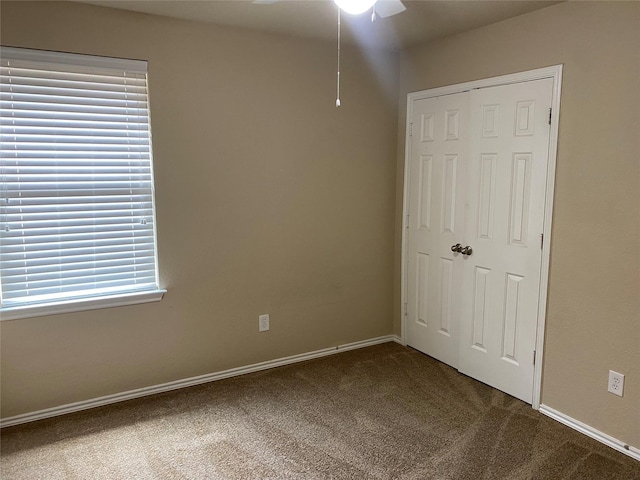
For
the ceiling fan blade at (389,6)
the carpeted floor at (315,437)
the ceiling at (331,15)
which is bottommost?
the carpeted floor at (315,437)

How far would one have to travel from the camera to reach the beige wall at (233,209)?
2744 mm

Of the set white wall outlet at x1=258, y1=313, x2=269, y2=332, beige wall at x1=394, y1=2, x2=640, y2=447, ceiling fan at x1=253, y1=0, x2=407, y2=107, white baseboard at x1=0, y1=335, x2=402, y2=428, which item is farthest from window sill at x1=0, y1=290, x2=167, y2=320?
beige wall at x1=394, y1=2, x2=640, y2=447

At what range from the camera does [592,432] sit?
2.59 metres

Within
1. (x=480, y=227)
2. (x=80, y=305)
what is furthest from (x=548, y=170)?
(x=80, y=305)

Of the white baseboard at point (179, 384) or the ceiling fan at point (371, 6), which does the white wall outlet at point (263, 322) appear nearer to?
the white baseboard at point (179, 384)

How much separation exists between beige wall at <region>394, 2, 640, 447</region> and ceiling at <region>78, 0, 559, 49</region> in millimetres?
253

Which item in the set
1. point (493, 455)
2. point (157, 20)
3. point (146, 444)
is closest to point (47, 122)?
point (157, 20)

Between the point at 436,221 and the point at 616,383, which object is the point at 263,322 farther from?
the point at 616,383

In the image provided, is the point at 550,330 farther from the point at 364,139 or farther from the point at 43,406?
the point at 43,406

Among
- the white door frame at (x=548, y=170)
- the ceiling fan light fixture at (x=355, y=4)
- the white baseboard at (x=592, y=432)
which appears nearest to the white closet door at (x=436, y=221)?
the white door frame at (x=548, y=170)

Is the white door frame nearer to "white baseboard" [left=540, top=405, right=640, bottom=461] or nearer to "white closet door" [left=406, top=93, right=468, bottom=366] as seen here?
"white baseboard" [left=540, top=405, right=640, bottom=461]

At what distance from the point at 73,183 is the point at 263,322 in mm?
1541

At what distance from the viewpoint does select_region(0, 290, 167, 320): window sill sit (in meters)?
2.62

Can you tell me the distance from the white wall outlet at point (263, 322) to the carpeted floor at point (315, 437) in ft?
1.15
